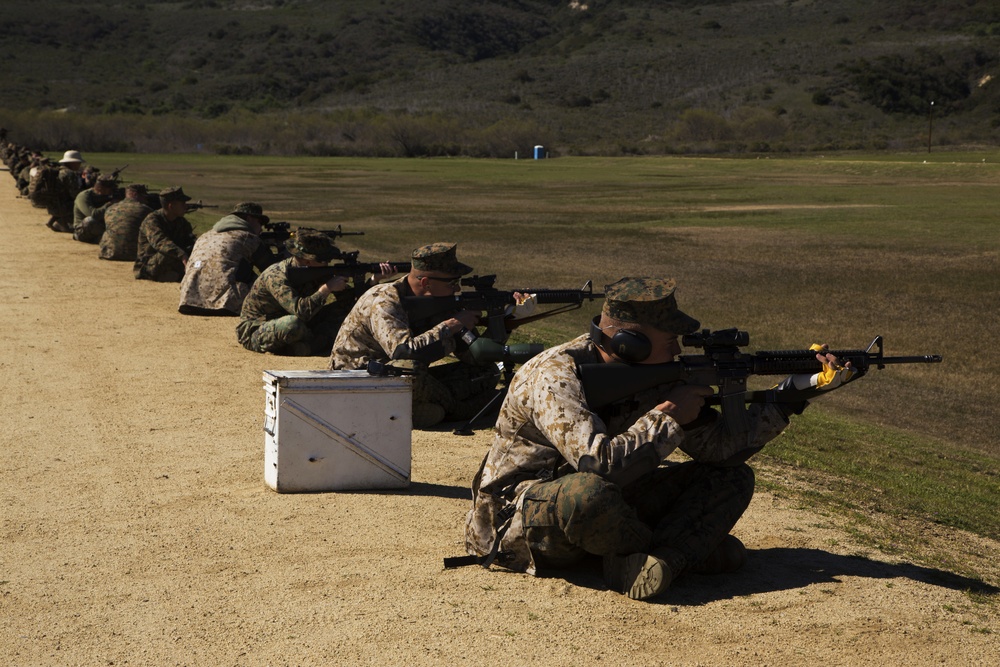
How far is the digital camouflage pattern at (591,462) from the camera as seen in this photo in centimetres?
556

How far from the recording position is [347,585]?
19.7ft

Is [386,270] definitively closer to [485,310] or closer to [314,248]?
[314,248]

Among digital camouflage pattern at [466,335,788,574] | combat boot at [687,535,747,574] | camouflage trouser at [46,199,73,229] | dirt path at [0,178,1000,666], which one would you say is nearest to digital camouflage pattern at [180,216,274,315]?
dirt path at [0,178,1000,666]

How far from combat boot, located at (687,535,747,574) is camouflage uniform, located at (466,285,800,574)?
0.14 m

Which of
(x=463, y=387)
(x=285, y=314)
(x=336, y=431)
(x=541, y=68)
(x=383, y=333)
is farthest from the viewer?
(x=541, y=68)

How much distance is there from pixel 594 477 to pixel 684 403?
55cm

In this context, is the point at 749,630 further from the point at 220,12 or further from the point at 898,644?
the point at 220,12

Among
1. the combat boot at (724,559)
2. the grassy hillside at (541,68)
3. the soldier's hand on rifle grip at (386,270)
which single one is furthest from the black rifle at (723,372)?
the grassy hillside at (541,68)

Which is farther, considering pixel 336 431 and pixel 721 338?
pixel 336 431

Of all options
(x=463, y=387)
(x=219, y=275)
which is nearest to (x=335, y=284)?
(x=463, y=387)

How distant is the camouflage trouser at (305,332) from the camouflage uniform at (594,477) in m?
6.19

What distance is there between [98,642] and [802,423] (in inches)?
253

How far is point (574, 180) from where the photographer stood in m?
52.4

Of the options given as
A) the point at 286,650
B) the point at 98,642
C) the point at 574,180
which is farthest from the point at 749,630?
the point at 574,180
